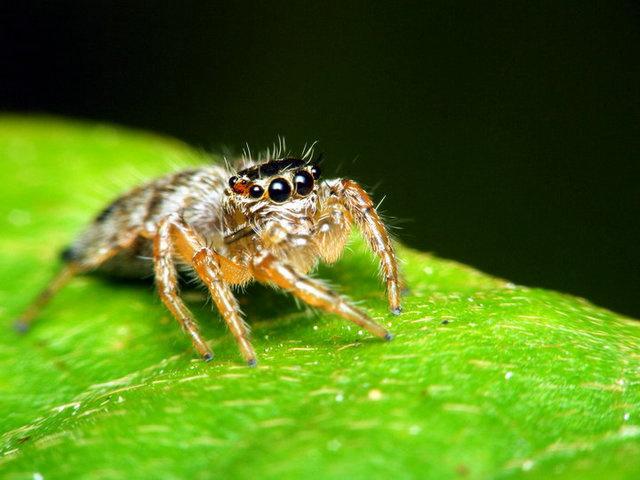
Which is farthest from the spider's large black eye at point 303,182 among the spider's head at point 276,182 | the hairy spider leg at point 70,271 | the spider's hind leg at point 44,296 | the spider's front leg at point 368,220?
the spider's hind leg at point 44,296

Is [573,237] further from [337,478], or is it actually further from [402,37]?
[337,478]

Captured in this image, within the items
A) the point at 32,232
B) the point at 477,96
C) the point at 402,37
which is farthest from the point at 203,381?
the point at 402,37

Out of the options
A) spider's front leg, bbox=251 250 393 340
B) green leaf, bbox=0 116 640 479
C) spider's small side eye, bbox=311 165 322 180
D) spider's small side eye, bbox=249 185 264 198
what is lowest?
green leaf, bbox=0 116 640 479

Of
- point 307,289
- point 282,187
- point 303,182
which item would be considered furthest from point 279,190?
point 307,289

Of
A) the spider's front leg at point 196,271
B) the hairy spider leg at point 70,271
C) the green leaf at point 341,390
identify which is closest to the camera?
the green leaf at point 341,390

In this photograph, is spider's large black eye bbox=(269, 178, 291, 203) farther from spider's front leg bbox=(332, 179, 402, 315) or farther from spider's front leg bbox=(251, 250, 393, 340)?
spider's front leg bbox=(251, 250, 393, 340)

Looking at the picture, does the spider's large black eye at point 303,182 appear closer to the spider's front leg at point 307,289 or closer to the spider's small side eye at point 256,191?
the spider's small side eye at point 256,191

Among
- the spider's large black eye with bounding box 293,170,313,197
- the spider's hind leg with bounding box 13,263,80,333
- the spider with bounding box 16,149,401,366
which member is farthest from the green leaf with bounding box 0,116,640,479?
the spider's large black eye with bounding box 293,170,313,197
